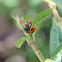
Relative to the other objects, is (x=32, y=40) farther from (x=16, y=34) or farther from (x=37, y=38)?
(x=16, y=34)

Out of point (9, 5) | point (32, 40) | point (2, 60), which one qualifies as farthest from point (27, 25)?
point (2, 60)

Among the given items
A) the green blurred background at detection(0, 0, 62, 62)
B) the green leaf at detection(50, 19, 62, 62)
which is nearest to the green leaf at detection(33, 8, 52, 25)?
the green leaf at detection(50, 19, 62, 62)

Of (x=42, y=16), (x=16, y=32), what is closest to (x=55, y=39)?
(x=42, y=16)

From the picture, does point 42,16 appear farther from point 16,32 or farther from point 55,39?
point 16,32

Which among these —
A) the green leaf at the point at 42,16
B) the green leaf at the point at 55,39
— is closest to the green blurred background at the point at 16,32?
the green leaf at the point at 55,39

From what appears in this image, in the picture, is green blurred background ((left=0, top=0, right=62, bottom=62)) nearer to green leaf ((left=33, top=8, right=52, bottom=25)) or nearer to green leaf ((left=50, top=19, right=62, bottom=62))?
green leaf ((left=50, top=19, right=62, bottom=62))

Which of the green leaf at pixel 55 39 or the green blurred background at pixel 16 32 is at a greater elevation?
the green blurred background at pixel 16 32

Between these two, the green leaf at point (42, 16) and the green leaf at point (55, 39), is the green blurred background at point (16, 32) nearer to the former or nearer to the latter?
the green leaf at point (55, 39)

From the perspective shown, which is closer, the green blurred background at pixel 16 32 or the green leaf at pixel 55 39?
the green leaf at pixel 55 39
